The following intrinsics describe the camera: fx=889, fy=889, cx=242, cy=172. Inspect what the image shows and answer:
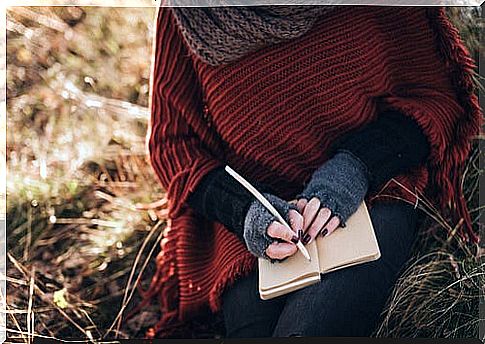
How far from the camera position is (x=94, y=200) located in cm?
210

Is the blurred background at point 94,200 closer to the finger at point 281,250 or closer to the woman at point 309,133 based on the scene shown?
the woman at point 309,133

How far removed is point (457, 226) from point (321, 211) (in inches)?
12.8

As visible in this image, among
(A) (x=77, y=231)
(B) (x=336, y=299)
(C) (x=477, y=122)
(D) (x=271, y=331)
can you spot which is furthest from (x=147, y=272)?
(C) (x=477, y=122)

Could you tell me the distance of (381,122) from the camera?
1.53m

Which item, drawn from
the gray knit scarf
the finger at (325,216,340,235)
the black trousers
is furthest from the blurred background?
the gray knit scarf

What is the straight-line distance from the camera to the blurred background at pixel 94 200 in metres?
1.62

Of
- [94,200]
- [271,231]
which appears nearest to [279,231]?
[271,231]

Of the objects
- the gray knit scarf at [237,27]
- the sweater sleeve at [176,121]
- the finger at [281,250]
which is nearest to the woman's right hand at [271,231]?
the finger at [281,250]

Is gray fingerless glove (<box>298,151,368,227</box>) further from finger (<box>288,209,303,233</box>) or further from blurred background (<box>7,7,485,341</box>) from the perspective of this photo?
blurred background (<box>7,7,485,341</box>)

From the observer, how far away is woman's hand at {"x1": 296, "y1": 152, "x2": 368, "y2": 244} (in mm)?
1473

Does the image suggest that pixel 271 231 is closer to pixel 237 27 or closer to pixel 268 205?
pixel 268 205

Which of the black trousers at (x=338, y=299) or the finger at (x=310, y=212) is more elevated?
the finger at (x=310, y=212)

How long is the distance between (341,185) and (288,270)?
17 cm

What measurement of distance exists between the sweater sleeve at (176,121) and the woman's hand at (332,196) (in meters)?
0.20
